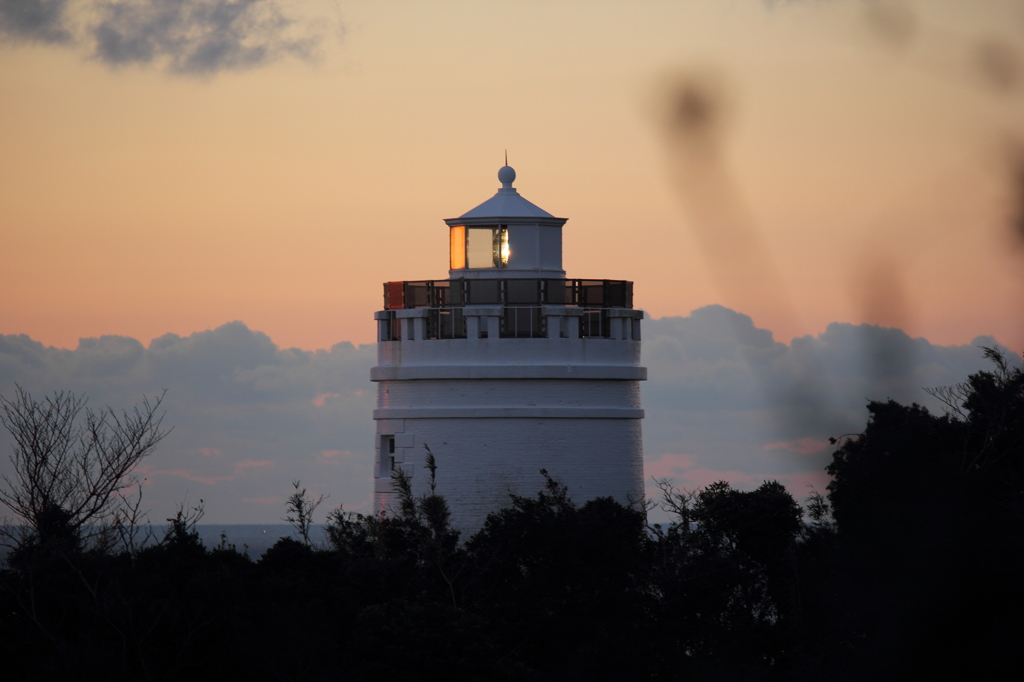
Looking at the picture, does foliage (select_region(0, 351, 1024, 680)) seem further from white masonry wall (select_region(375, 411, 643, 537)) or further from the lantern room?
the lantern room

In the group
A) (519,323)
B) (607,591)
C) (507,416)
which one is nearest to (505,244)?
(519,323)

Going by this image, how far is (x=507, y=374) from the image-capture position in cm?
4000

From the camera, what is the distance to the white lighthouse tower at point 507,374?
39.6m

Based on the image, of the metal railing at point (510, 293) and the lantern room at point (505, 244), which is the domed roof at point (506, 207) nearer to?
the lantern room at point (505, 244)

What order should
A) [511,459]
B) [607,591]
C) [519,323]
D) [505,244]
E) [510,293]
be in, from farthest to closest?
[505,244]
[510,293]
[519,323]
[511,459]
[607,591]

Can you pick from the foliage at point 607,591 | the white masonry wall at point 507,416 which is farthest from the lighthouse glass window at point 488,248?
the foliage at point 607,591

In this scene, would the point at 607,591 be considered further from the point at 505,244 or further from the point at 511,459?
the point at 505,244

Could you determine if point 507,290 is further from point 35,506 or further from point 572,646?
point 35,506

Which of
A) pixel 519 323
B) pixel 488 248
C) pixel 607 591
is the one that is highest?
pixel 488 248

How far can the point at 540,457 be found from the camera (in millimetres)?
39531

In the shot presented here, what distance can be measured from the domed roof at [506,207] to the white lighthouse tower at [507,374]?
42 mm

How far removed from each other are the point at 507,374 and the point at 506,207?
186 inches

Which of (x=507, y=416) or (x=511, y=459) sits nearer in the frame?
(x=511, y=459)

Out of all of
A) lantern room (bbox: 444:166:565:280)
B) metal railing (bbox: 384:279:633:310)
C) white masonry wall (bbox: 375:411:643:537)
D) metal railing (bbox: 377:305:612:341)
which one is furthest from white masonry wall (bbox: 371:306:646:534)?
lantern room (bbox: 444:166:565:280)
